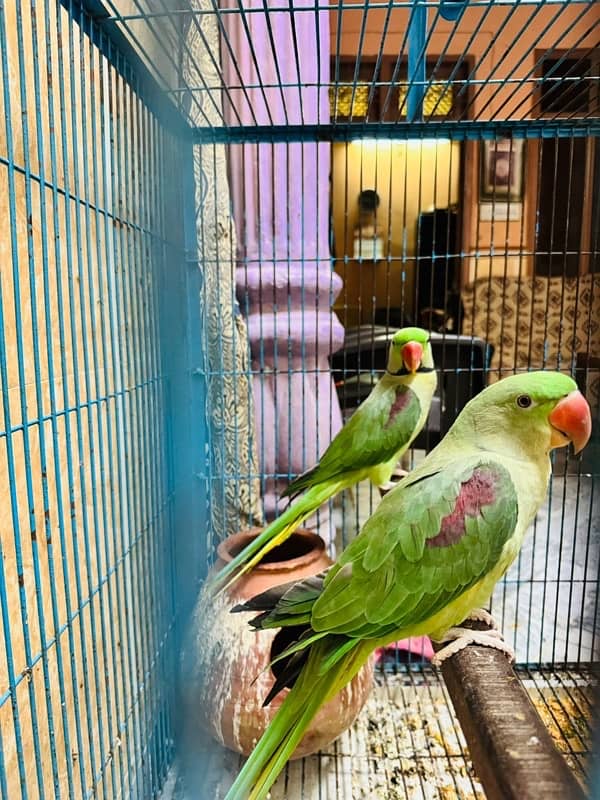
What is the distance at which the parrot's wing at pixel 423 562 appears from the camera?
64 centimetres

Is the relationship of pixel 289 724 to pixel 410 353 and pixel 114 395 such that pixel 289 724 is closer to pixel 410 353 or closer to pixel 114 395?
pixel 114 395

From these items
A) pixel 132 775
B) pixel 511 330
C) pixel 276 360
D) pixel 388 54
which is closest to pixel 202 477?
pixel 276 360

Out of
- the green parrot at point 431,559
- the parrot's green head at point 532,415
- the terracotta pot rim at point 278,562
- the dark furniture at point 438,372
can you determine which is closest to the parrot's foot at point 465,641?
the green parrot at point 431,559

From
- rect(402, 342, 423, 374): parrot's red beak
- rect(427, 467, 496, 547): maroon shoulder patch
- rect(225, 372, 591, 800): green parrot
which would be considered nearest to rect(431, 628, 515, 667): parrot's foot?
rect(225, 372, 591, 800): green parrot

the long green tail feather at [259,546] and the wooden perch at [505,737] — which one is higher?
the wooden perch at [505,737]

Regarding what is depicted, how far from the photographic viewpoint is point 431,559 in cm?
65

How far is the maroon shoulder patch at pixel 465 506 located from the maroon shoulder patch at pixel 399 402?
1.64ft

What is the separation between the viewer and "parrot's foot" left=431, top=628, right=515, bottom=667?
656mm

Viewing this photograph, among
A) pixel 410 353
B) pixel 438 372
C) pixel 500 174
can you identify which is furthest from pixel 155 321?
pixel 500 174

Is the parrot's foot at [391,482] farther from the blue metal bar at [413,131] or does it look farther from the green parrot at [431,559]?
the blue metal bar at [413,131]

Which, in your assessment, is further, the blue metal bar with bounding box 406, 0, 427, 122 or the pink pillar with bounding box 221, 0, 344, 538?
the pink pillar with bounding box 221, 0, 344, 538

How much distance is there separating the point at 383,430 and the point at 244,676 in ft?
1.68

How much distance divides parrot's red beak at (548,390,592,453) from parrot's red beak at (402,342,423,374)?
0.50 metres

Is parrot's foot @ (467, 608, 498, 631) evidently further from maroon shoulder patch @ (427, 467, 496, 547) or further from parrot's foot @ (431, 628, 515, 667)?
maroon shoulder patch @ (427, 467, 496, 547)
